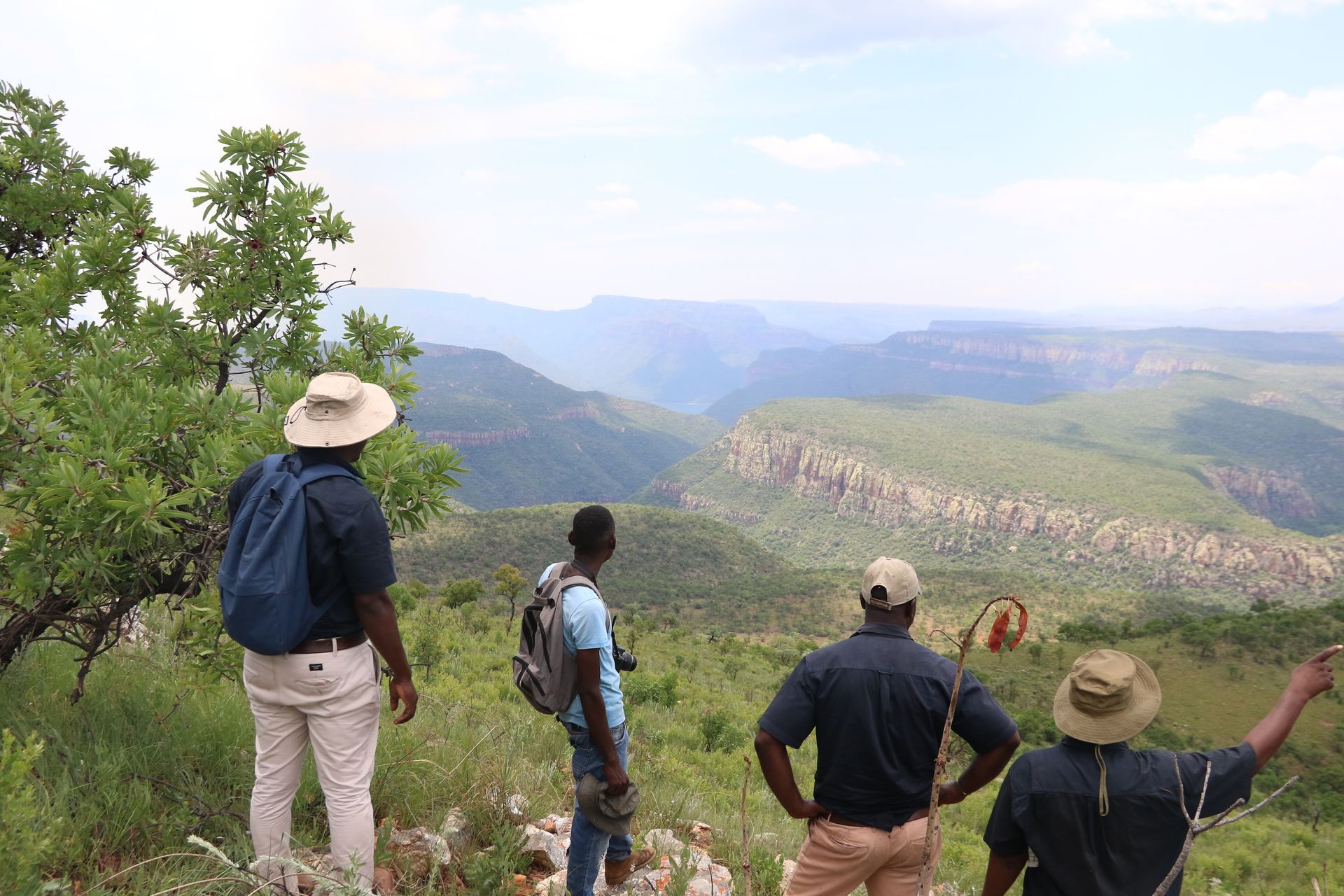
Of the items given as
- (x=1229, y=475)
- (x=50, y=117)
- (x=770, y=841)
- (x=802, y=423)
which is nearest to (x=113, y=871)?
(x=770, y=841)

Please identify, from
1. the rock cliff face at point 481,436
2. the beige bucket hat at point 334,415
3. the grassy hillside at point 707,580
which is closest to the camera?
the beige bucket hat at point 334,415

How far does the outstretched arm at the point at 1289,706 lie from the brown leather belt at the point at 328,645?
3195 millimetres

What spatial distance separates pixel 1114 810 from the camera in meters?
2.65

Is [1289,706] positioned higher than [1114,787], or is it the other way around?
[1289,706]

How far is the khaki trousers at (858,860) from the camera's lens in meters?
3.06

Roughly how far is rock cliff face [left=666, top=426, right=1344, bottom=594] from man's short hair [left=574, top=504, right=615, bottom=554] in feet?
264

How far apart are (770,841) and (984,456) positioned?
328 ft

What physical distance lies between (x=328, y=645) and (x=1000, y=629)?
2.49 metres

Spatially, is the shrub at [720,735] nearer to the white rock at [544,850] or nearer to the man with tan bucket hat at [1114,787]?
the white rock at [544,850]

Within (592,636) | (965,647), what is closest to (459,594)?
(592,636)

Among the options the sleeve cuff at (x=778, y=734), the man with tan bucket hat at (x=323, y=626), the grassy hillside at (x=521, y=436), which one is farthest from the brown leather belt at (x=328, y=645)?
the grassy hillside at (x=521, y=436)

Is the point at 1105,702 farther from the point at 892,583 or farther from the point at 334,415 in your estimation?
the point at 334,415

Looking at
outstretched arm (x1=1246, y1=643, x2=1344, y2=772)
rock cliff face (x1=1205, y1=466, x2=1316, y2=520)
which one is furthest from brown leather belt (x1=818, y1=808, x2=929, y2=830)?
rock cliff face (x1=1205, y1=466, x2=1316, y2=520)

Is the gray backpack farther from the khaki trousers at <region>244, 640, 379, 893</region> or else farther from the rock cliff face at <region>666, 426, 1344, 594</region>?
the rock cliff face at <region>666, 426, 1344, 594</region>
